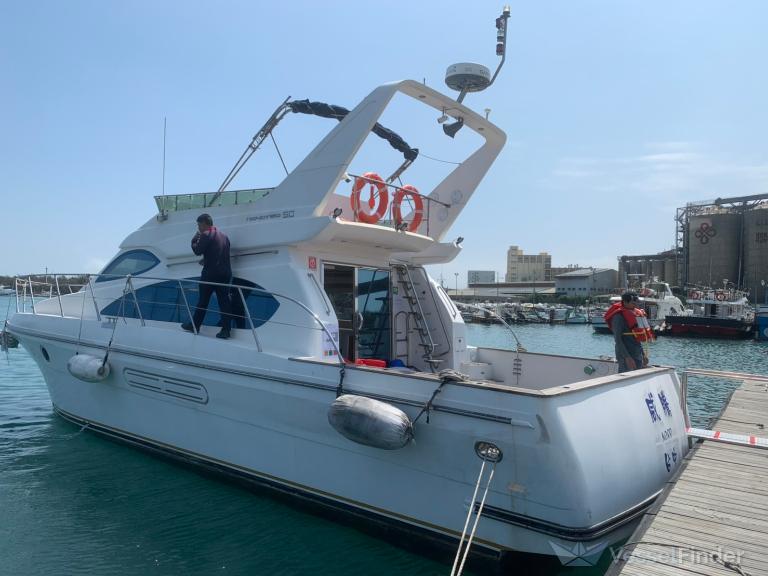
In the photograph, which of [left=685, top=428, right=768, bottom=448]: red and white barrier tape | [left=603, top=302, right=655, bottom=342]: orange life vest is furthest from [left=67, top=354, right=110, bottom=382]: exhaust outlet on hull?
[left=685, top=428, right=768, bottom=448]: red and white barrier tape

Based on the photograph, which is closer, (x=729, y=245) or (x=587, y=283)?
(x=729, y=245)

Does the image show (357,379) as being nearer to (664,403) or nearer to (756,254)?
(664,403)

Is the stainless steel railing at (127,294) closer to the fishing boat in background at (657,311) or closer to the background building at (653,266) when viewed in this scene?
the fishing boat in background at (657,311)

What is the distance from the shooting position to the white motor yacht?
4.34 m

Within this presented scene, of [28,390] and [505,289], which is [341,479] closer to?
[28,390]

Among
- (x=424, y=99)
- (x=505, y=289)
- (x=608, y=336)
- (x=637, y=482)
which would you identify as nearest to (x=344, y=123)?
(x=424, y=99)

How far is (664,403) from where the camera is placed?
208 inches

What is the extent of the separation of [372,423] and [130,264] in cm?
511

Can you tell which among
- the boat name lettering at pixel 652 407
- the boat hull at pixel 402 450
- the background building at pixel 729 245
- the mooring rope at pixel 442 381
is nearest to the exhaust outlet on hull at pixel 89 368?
the boat hull at pixel 402 450

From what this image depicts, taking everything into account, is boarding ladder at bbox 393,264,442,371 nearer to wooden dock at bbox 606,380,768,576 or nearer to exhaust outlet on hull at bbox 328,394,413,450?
exhaust outlet on hull at bbox 328,394,413,450

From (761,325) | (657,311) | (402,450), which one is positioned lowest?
(761,325)

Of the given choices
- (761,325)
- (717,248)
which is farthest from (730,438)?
(717,248)

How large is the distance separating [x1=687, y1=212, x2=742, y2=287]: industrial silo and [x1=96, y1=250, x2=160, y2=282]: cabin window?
6097cm

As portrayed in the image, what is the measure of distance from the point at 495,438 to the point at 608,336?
38.9 m
